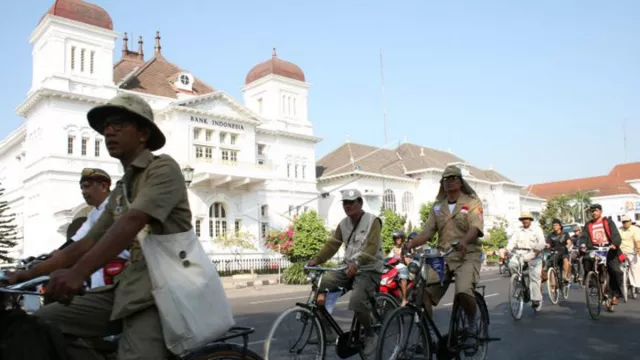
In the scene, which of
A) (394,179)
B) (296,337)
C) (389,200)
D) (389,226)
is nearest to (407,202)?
(389,200)

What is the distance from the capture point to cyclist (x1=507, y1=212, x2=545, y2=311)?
10.5 meters

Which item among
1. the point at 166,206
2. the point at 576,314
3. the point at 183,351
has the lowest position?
the point at 576,314

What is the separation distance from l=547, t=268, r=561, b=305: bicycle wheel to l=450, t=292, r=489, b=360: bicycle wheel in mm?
6568

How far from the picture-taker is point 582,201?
78.4 metres

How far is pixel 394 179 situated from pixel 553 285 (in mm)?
39666

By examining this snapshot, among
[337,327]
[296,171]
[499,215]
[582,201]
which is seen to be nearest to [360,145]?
[296,171]

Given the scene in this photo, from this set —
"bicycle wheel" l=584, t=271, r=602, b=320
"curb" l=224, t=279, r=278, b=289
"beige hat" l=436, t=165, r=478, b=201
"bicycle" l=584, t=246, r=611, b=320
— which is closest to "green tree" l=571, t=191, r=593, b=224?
"curb" l=224, t=279, r=278, b=289

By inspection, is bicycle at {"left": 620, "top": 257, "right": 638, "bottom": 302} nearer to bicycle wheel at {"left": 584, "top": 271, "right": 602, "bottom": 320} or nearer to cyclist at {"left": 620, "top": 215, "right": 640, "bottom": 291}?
cyclist at {"left": 620, "top": 215, "right": 640, "bottom": 291}

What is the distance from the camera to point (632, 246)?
12.6 metres

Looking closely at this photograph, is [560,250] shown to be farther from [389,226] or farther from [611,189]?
[611,189]

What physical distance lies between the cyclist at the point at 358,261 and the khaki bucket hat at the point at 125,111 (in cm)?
314

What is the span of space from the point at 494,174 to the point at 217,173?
40.7 m

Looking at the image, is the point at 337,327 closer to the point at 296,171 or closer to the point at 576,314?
the point at 576,314

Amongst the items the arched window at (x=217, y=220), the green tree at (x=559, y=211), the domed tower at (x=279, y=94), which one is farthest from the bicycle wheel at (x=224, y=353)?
the green tree at (x=559, y=211)
